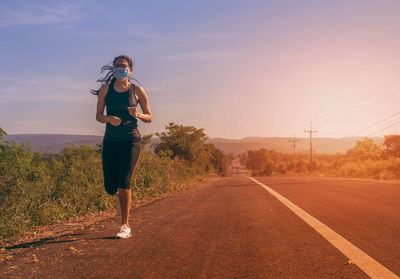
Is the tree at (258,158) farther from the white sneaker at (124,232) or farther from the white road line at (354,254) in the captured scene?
the white sneaker at (124,232)

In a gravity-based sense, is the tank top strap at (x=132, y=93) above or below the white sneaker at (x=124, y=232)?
above

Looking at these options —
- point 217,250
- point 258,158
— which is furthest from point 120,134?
point 258,158

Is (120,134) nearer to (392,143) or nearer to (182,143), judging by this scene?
(182,143)

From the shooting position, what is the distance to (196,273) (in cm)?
246

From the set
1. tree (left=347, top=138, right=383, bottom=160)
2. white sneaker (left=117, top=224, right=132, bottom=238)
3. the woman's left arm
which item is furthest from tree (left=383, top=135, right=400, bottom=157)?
white sneaker (left=117, top=224, right=132, bottom=238)

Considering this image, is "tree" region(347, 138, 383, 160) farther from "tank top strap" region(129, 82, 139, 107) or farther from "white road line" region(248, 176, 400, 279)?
"tank top strap" region(129, 82, 139, 107)

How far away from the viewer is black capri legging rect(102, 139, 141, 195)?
3.94 metres

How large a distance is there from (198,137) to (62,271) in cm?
3617

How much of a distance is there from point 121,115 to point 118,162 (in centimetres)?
57

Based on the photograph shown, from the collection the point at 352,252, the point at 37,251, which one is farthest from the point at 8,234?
the point at 352,252

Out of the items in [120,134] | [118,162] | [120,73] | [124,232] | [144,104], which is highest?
[120,73]

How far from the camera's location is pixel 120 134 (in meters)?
3.94

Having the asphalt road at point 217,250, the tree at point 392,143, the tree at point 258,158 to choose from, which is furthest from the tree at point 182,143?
the tree at point 258,158

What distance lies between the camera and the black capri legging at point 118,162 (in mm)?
3936
